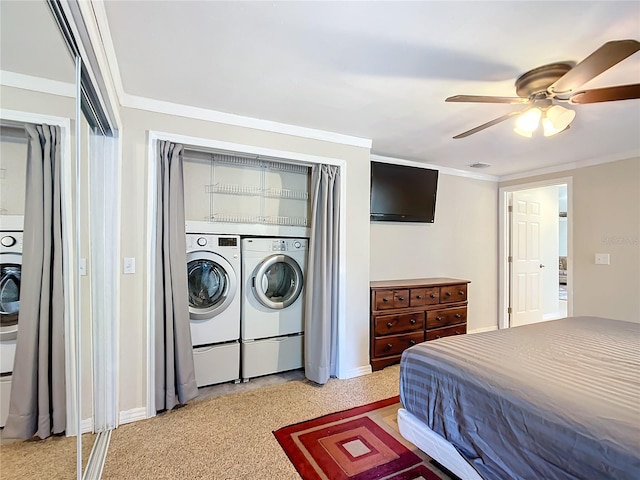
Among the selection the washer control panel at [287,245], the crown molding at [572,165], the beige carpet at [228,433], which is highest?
the crown molding at [572,165]

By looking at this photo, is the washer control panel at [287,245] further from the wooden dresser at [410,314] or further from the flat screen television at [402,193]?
the flat screen television at [402,193]

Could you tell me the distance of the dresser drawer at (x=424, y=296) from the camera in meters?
3.41

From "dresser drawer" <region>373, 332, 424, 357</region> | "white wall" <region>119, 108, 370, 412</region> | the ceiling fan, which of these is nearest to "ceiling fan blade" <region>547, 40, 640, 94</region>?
the ceiling fan

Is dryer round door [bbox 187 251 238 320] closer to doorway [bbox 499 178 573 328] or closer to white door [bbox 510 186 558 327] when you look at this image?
doorway [bbox 499 178 573 328]

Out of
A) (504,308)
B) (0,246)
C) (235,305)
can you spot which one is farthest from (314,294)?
(504,308)

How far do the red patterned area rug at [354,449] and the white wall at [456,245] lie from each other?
182 centimetres

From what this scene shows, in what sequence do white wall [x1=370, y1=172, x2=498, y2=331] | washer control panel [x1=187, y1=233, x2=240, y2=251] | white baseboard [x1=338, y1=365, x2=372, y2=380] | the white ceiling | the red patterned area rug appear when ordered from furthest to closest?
white wall [x1=370, y1=172, x2=498, y2=331], white baseboard [x1=338, y1=365, x2=372, y2=380], washer control panel [x1=187, y1=233, x2=240, y2=251], the red patterned area rug, the white ceiling

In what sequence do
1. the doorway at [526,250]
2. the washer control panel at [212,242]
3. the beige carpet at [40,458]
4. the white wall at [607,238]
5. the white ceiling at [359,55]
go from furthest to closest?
the doorway at [526,250], the white wall at [607,238], the washer control panel at [212,242], the white ceiling at [359,55], the beige carpet at [40,458]

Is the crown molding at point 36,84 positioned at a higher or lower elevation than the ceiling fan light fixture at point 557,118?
lower

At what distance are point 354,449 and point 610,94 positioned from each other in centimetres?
241

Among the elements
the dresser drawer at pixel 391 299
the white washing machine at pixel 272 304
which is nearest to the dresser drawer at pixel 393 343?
the dresser drawer at pixel 391 299

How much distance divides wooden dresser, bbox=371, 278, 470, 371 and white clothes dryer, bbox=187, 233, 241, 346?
134 centimetres

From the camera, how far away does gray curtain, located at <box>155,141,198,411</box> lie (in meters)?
2.29

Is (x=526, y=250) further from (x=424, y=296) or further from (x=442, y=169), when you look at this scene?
(x=424, y=296)
